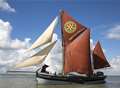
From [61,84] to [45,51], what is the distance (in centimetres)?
586

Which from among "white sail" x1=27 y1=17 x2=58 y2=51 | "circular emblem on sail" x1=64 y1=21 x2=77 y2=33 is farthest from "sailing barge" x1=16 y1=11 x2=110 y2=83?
"white sail" x1=27 y1=17 x2=58 y2=51

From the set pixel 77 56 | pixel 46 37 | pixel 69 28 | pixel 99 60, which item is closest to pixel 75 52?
pixel 77 56

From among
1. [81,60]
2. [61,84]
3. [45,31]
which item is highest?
A: [45,31]

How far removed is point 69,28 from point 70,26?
432 millimetres

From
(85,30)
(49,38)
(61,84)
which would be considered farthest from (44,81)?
(85,30)

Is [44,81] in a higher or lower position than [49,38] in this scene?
lower

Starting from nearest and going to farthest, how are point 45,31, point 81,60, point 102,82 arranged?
point 45,31 → point 81,60 → point 102,82

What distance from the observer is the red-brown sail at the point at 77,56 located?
57188 mm

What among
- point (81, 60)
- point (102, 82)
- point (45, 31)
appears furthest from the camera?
point (102, 82)

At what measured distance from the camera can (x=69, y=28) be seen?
5781 cm

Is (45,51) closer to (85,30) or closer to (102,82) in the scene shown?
(85,30)

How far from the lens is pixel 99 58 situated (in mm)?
60531

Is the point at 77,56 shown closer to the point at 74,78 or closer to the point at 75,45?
the point at 75,45

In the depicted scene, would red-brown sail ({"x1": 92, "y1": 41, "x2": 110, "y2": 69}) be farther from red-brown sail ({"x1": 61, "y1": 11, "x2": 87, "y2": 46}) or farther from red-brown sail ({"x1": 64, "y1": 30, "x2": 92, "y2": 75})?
red-brown sail ({"x1": 61, "y1": 11, "x2": 87, "y2": 46})
